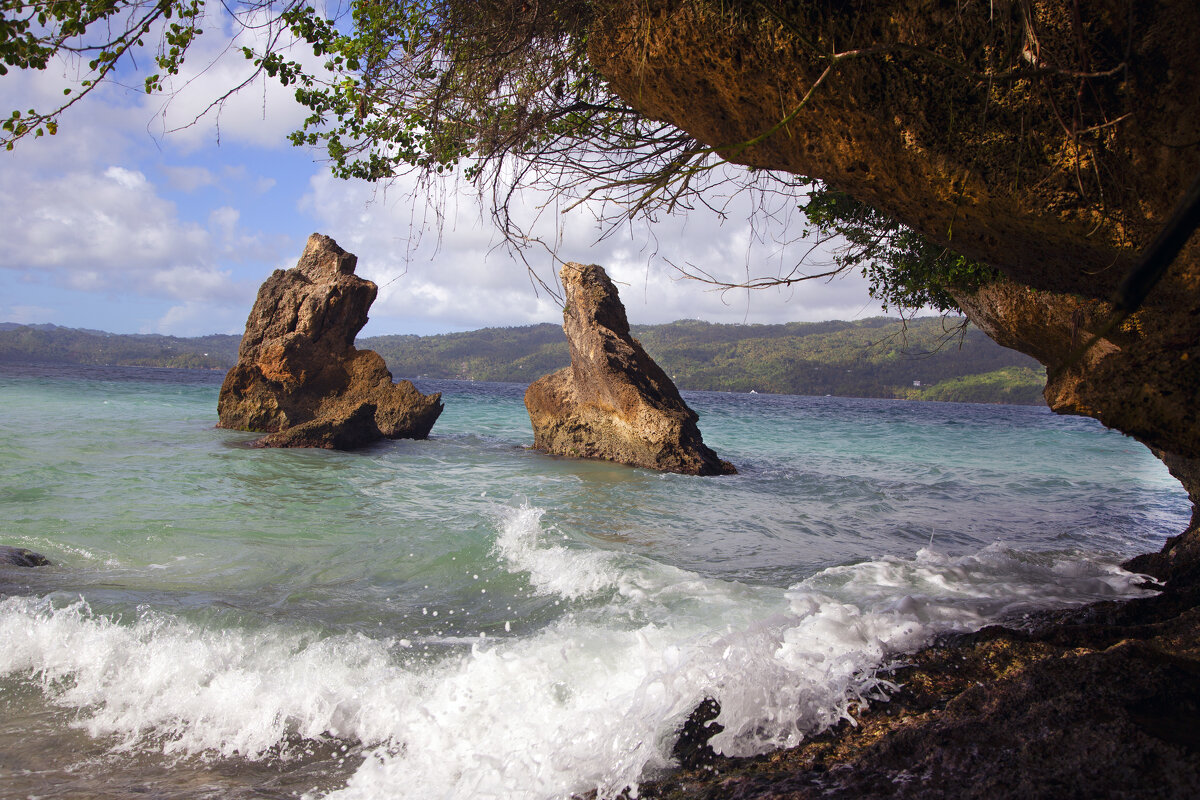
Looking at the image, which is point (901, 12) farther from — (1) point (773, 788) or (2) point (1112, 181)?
(1) point (773, 788)

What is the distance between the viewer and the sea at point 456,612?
3.17m

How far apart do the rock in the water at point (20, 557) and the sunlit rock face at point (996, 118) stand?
A: 6325 millimetres

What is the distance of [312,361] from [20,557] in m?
11.5

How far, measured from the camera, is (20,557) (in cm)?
603

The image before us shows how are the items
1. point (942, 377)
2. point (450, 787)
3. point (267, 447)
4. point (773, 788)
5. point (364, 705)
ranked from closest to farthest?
point (773, 788) < point (450, 787) < point (364, 705) < point (267, 447) < point (942, 377)

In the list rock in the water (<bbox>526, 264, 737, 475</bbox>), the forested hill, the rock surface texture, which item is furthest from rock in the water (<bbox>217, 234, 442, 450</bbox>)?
the forested hill

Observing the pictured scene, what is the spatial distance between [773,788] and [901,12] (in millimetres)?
3286

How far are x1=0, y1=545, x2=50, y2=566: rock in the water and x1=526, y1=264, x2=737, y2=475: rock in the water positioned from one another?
9.78 m

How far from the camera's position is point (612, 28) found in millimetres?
3857

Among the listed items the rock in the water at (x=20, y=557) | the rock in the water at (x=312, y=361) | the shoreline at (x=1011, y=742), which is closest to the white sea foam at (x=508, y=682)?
the shoreline at (x=1011, y=742)

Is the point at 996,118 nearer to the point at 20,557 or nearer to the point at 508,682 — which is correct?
the point at 508,682

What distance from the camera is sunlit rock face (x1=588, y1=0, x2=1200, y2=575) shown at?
2.92 meters

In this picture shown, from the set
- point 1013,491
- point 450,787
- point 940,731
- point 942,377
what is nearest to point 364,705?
point 450,787

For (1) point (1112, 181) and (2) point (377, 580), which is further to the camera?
(2) point (377, 580)
